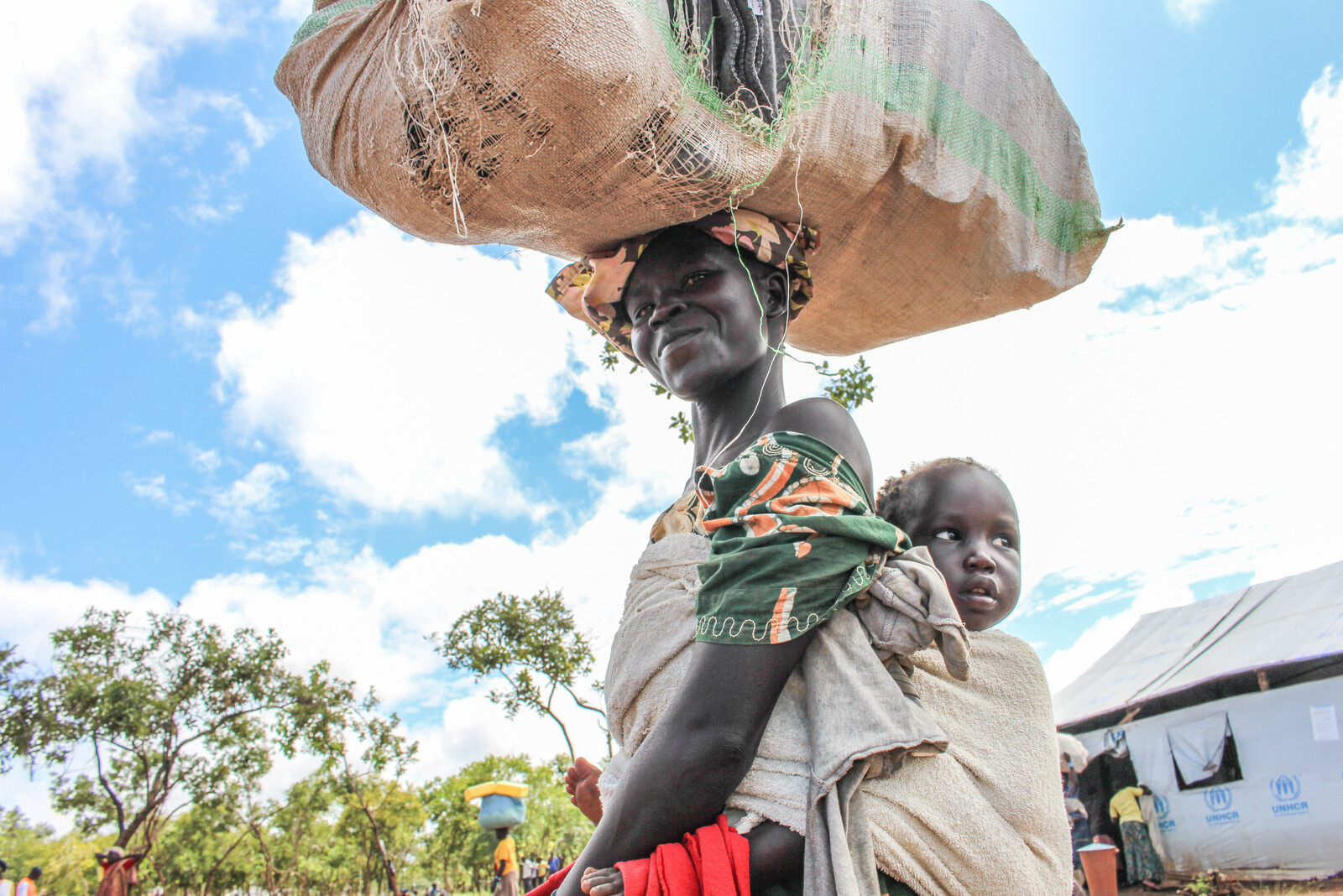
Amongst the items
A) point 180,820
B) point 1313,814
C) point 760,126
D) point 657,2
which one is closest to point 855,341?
point 760,126

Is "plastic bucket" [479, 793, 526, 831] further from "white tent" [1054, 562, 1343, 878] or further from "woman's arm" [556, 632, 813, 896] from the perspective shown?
"woman's arm" [556, 632, 813, 896]

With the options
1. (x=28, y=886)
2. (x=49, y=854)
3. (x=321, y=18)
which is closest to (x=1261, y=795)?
(x=321, y=18)

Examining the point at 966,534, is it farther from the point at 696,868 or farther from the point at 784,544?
the point at 696,868

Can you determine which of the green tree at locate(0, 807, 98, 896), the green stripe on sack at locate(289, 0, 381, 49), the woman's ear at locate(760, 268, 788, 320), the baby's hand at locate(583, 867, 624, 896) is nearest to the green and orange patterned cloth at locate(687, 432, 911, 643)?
the baby's hand at locate(583, 867, 624, 896)

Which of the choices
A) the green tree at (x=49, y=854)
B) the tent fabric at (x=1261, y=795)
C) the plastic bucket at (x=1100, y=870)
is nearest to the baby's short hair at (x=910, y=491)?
the plastic bucket at (x=1100, y=870)

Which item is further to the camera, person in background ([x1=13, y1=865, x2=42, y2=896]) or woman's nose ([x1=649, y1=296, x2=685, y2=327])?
person in background ([x1=13, y1=865, x2=42, y2=896])

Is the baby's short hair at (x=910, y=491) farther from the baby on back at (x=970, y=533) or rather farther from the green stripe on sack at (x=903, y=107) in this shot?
the green stripe on sack at (x=903, y=107)

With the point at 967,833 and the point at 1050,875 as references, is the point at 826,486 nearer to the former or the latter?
the point at 967,833

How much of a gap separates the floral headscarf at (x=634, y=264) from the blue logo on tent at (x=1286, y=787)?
982cm

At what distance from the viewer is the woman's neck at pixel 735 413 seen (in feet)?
5.91

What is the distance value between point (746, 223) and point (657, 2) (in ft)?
1.56

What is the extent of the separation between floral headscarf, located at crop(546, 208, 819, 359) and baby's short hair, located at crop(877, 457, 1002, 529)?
1.59 feet

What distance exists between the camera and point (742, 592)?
4.11ft

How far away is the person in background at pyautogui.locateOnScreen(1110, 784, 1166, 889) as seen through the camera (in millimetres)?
9891
